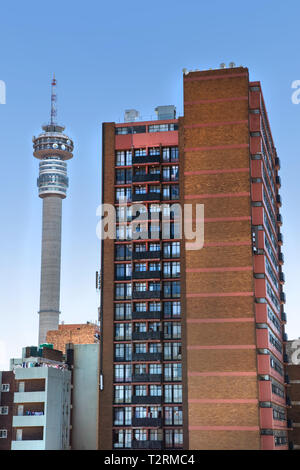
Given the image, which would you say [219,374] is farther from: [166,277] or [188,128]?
[188,128]

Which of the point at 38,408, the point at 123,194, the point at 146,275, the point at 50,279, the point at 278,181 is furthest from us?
the point at 50,279

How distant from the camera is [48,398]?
92.4 meters

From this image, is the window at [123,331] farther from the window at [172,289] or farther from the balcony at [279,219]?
the balcony at [279,219]

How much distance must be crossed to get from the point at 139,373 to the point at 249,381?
65.1 feet

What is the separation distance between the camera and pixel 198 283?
247ft

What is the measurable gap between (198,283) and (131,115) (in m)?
32.1

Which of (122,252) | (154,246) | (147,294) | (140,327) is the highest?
(154,246)

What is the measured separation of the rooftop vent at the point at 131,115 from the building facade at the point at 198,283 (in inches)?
40.6

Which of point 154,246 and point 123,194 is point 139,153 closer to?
point 123,194

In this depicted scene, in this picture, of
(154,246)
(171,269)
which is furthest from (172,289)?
(154,246)

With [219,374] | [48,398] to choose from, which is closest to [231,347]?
[219,374]

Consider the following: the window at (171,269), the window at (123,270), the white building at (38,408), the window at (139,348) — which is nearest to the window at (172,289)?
the window at (171,269)

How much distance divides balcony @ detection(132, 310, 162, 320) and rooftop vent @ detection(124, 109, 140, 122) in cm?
2742
